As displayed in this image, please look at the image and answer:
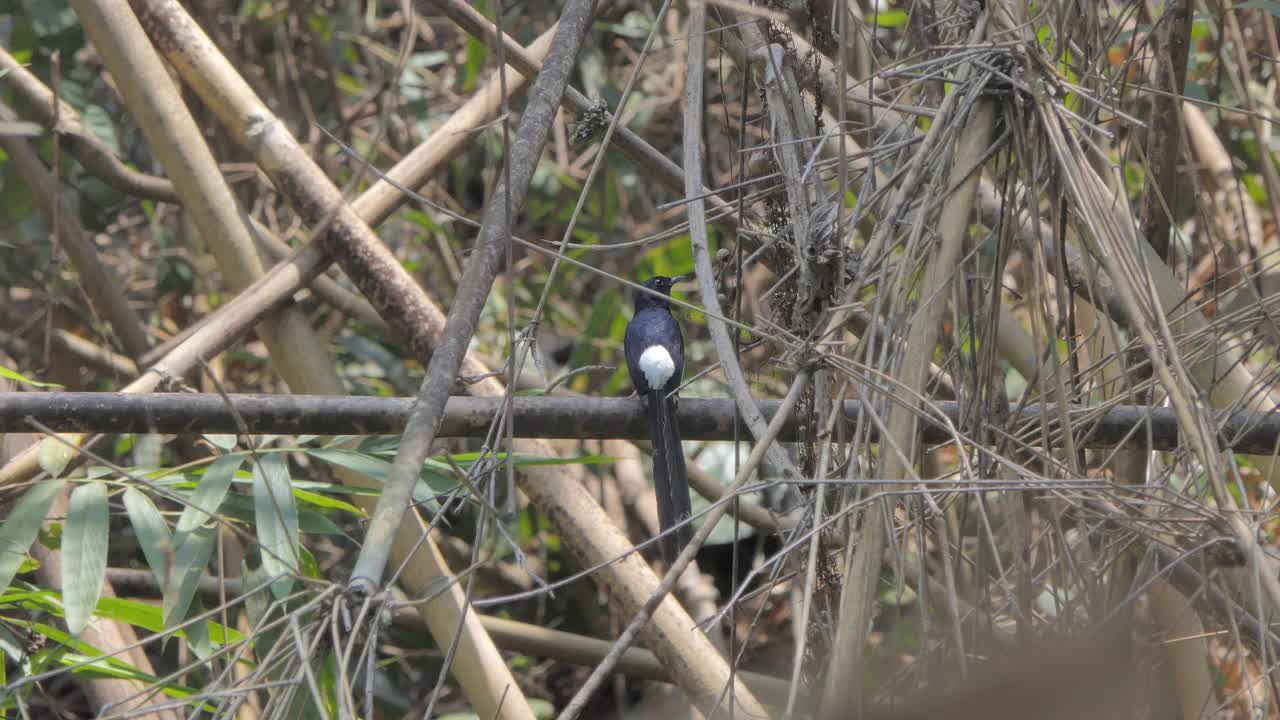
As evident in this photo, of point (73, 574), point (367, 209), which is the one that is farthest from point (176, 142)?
point (73, 574)

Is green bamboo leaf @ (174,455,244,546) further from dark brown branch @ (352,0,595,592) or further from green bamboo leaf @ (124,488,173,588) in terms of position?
dark brown branch @ (352,0,595,592)

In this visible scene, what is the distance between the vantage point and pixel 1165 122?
115 inches

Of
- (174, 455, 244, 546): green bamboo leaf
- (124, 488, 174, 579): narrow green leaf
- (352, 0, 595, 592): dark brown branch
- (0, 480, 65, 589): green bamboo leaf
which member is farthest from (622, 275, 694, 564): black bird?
(0, 480, 65, 589): green bamboo leaf

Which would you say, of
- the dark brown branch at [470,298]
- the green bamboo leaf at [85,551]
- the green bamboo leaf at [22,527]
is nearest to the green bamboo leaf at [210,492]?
the green bamboo leaf at [85,551]

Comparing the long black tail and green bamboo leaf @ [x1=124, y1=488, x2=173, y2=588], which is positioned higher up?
the long black tail

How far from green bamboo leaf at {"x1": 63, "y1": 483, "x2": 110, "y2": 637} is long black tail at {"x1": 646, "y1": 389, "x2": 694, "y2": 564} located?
107cm

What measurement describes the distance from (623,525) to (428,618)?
188cm

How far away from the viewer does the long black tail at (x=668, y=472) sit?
8.09ft

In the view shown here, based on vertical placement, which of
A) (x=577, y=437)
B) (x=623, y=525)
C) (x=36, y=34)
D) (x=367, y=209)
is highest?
(x=36, y=34)

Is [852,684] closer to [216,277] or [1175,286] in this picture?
[1175,286]

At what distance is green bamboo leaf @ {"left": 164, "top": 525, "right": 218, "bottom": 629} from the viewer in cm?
210

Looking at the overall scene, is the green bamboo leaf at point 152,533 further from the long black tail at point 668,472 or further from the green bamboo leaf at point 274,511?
the long black tail at point 668,472

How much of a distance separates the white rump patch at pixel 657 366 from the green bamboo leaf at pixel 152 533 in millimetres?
1149

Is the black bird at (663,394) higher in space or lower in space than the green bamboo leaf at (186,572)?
higher
